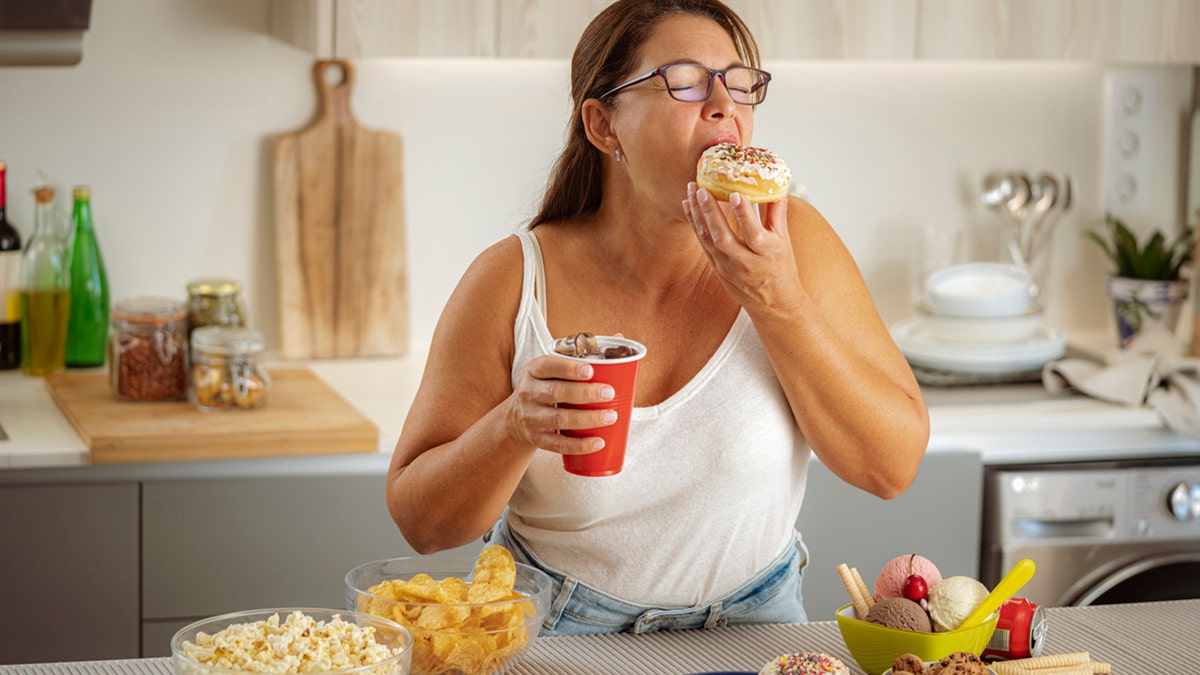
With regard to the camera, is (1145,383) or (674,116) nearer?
(674,116)

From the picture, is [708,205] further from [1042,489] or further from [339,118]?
[339,118]

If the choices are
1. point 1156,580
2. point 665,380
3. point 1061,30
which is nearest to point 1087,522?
point 1156,580

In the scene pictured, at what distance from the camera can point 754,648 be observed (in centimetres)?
139

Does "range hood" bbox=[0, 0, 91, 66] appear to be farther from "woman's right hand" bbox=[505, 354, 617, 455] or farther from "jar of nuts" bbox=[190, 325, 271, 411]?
"woman's right hand" bbox=[505, 354, 617, 455]

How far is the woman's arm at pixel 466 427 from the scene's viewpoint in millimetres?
1420

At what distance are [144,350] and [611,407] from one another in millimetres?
1404

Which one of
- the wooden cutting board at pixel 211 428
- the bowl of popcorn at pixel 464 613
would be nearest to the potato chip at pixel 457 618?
the bowl of popcorn at pixel 464 613

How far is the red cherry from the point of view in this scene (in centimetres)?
130

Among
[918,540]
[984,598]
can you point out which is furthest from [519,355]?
[918,540]

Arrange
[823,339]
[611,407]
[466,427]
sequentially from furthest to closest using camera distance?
[466,427]
[823,339]
[611,407]

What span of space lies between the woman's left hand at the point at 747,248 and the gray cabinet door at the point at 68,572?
3.95 feet

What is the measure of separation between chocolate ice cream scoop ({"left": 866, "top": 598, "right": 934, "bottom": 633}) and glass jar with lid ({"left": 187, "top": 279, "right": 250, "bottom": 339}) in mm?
1557

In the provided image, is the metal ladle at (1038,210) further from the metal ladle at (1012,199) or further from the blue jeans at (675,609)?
the blue jeans at (675,609)

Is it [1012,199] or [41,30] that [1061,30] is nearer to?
[1012,199]
